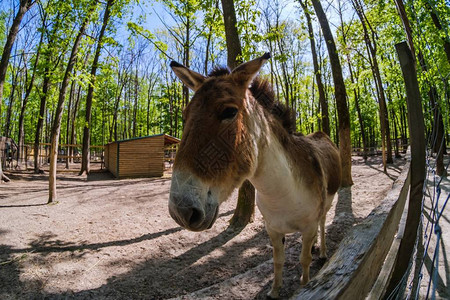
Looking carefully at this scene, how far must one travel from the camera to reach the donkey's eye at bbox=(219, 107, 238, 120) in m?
1.78

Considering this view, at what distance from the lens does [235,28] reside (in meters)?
6.25

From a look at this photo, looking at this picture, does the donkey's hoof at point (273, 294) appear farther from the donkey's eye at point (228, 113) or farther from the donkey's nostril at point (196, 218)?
the donkey's eye at point (228, 113)

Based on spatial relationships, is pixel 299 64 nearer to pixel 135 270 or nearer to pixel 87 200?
pixel 87 200

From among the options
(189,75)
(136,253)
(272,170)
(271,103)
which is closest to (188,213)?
(272,170)

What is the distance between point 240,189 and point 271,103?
11.6 feet

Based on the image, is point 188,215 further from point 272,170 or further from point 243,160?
point 272,170

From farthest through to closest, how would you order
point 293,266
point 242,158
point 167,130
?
point 167,130 → point 293,266 → point 242,158

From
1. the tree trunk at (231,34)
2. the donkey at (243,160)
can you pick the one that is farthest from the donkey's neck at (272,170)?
the tree trunk at (231,34)

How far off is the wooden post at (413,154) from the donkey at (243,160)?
36.8 inches

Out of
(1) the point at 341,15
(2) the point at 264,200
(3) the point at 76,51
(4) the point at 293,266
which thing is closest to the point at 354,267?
(2) the point at 264,200

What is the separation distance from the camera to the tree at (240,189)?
597 cm

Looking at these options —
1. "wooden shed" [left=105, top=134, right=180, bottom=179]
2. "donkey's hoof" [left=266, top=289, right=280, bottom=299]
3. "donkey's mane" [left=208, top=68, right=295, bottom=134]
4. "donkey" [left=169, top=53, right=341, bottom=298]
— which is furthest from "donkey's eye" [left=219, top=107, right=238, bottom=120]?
"wooden shed" [left=105, top=134, right=180, bottom=179]

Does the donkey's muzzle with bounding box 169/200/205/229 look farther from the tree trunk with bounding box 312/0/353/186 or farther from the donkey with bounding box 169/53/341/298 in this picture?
the tree trunk with bounding box 312/0/353/186

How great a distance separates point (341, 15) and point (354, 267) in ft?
72.5
